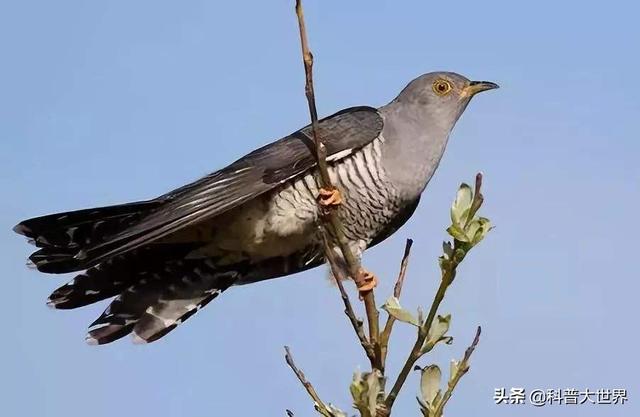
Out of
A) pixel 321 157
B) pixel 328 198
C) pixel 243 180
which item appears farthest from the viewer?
pixel 243 180

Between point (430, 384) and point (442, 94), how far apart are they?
9.85 feet

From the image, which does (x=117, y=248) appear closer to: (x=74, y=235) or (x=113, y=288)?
(x=74, y=235)

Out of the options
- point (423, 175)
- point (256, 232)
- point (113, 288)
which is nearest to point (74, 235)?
point (113, 288)

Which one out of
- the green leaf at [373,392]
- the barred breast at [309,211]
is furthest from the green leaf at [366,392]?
the barred breast at [309,211]

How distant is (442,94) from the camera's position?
481cm

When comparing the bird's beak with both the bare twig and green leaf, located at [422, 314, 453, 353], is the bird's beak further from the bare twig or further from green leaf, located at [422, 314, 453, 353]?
green leaf, located at [422, 314, 453, 353]

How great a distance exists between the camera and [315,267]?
467 cm

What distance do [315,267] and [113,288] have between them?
957mm

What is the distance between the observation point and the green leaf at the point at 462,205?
209 cm

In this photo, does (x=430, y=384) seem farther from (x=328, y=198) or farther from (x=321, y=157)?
(x=328, y=198)

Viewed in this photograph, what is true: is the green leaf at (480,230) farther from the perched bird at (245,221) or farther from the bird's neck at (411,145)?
the bird's neck at (411,145)

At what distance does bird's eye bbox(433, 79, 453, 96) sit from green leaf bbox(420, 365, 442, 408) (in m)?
2.95

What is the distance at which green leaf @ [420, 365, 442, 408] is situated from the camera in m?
1.96

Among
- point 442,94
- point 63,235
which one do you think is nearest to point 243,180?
point 63,235
